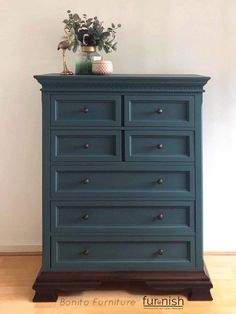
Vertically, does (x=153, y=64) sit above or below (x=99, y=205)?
above

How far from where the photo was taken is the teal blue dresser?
7.07 feet

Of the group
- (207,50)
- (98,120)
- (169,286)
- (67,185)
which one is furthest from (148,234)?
(207,50)

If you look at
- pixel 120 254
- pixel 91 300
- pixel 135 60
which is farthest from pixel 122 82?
pixel 91 300

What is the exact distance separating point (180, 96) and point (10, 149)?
4.10ft

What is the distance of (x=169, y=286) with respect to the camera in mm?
2193

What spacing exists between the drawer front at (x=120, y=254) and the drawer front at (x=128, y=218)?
0.23 ft

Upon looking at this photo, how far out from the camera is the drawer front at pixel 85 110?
84.7 inches

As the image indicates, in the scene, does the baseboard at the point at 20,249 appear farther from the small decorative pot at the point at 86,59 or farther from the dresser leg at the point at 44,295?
the small decorative pot at the point at 86,59

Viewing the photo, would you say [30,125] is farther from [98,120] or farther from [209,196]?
[209,196]

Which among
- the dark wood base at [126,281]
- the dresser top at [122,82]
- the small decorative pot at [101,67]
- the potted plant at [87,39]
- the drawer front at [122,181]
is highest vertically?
the potted plant at [87,39]

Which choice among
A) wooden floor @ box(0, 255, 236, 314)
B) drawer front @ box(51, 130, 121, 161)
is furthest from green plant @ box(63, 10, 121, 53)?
wooden floor @ box(0, 255, 236, 314)

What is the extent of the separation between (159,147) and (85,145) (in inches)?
15.6

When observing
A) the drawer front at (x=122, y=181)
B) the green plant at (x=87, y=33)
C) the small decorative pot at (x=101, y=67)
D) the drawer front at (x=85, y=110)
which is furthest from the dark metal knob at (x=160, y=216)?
the green plant at (x=87, y=33)

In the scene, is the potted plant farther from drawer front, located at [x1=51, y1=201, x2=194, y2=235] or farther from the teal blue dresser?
drawer front, located at [x1=51, y1=201, x2=194, y2=235]
